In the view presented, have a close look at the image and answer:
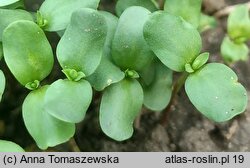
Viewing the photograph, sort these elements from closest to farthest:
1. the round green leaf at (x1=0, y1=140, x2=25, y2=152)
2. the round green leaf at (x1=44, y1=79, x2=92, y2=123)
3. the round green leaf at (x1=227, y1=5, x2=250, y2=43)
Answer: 1. the round green leaf at (x1=44, y1=79, x2=92, y2=123)
2. the round green leaf at (x1=0, y1=140, x2=25, y2=152)
3. the round green leaf at (x1=227, y1=5, x2=250, y2=43)

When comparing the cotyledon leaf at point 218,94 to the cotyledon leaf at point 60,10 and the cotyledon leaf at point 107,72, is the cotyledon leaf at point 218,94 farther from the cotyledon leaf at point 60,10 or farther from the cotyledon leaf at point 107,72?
the cotyledon leaf at point 60,10

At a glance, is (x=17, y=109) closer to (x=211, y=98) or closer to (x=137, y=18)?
(x=137, y=18)

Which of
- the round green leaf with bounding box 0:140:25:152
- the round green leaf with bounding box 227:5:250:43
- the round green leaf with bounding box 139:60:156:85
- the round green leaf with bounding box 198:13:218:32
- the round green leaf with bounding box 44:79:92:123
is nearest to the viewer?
the round green leaf with bounding box 44:79:92:123

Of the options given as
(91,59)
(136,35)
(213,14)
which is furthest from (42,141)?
(213,14)

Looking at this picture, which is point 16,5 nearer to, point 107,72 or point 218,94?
point 107,72

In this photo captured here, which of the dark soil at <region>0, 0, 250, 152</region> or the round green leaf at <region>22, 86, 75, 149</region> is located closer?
the round green leaf at <region>22, 86, 75, 149</region>

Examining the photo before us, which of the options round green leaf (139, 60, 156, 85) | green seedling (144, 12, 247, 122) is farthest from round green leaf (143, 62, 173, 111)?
green seedling (144, 12, 247, 122)

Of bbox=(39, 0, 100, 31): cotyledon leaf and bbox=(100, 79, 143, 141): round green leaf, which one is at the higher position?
bbox=(39, 0, 100, 31): cotyledon leaf

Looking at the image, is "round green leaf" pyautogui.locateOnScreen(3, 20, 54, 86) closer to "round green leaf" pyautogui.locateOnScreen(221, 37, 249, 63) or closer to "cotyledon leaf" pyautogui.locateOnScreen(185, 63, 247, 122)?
"cotyledon leaf" pyautogui.locateOnScreen(185, 63, 247, 122)
